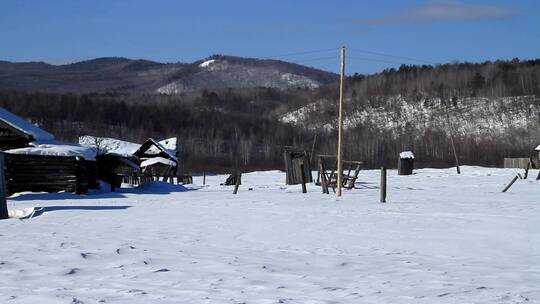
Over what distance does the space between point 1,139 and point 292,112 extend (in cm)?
13857

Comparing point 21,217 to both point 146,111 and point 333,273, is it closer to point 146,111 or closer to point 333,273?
point 333,273

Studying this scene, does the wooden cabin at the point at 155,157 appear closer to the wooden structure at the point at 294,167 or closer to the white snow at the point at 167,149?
the white snow at the point at 167,149

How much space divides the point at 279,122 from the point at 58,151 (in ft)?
408

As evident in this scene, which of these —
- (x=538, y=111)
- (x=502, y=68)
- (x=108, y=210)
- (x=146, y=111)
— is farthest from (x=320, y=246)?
(x=502, y=68)

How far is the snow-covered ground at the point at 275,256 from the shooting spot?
6840 millimetres

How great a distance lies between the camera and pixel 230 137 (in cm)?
14138

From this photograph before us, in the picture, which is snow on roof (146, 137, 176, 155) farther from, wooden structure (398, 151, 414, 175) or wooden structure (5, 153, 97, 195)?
wooden structure (5, 153, 97, 195)

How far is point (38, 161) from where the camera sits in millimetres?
27812

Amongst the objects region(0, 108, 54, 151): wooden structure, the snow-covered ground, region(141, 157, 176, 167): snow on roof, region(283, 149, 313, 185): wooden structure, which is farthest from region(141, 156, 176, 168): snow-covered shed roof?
the snow-covered ground

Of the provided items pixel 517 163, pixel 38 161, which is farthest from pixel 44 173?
pixel 517 163

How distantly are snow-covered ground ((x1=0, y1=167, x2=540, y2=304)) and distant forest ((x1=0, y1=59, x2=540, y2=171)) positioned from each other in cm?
9662

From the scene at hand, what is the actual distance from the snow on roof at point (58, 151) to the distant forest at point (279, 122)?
272 ft

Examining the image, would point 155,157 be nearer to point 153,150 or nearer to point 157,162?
point 153,150

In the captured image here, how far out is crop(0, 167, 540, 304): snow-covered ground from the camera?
684 cm
